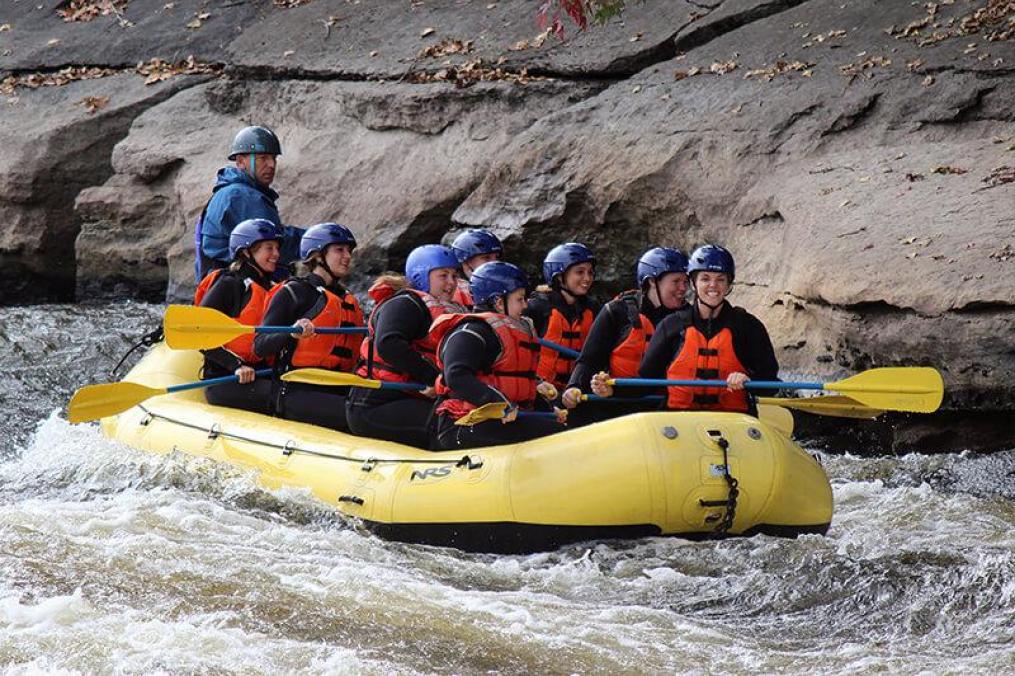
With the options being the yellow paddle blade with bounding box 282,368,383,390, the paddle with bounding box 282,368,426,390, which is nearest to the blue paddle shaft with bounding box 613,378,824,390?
the paddle with bounding box 282,368,426,390

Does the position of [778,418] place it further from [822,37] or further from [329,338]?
[822,37]

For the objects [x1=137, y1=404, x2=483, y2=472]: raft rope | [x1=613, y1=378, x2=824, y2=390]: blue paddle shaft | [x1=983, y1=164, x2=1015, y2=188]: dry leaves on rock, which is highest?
[x1=983, y1=164, x2=1015, y2=188]: dry leaves on rock

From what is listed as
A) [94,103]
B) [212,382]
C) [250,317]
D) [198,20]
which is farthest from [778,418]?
[198,20]

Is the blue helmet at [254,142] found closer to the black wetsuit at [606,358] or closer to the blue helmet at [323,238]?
the blue helmet at [323,238]

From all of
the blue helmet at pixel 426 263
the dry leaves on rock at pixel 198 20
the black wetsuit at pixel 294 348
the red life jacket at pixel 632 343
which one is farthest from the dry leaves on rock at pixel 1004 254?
the dry leaves on rock at pixel 198 20

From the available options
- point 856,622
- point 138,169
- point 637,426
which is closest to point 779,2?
point 138,169

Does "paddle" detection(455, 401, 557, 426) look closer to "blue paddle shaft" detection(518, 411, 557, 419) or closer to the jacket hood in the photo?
"blue paddle shaft" detection(518, 411, 557, 419)

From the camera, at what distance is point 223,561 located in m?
5.87

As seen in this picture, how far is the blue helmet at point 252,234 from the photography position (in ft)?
26.2

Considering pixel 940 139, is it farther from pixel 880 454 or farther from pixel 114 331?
pixel 114 331

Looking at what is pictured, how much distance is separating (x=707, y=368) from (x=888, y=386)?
81 cm

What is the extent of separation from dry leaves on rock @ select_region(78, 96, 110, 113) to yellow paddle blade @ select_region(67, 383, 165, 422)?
254 inches

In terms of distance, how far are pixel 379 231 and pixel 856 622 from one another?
6.83m

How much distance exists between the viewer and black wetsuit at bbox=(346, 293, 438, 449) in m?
6.83
